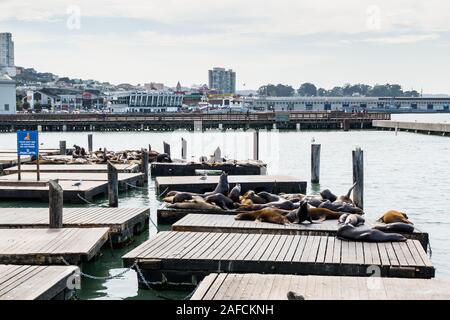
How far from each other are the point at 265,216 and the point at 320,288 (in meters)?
4.45

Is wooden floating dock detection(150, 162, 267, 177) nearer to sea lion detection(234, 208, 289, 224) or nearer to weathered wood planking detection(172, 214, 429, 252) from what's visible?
sea lion detection(234, 208, 289, 224)

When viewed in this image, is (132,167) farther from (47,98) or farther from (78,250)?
(47,98)

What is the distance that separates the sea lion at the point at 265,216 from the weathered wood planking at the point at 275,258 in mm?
1500

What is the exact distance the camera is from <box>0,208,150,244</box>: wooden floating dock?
11203mm

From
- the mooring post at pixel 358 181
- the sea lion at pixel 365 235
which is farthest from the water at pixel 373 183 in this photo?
the sea lion at pixel 365 235

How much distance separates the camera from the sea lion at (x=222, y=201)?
43.2ft

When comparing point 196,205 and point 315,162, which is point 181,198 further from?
point 315,162

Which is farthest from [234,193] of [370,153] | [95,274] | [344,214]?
[370,153]

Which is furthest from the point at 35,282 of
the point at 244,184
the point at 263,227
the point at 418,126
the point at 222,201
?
the point at 418,126

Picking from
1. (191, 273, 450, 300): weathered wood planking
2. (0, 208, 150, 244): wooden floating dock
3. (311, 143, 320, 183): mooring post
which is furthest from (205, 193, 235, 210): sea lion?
(311, 143, 320, 183): mooring post

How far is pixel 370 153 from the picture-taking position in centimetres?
3747

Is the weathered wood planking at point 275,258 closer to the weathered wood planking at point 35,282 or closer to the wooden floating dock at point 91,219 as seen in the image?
the weathered wood planking at point 35,282

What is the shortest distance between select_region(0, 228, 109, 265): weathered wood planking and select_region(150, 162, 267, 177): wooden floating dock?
1228 centimetres
